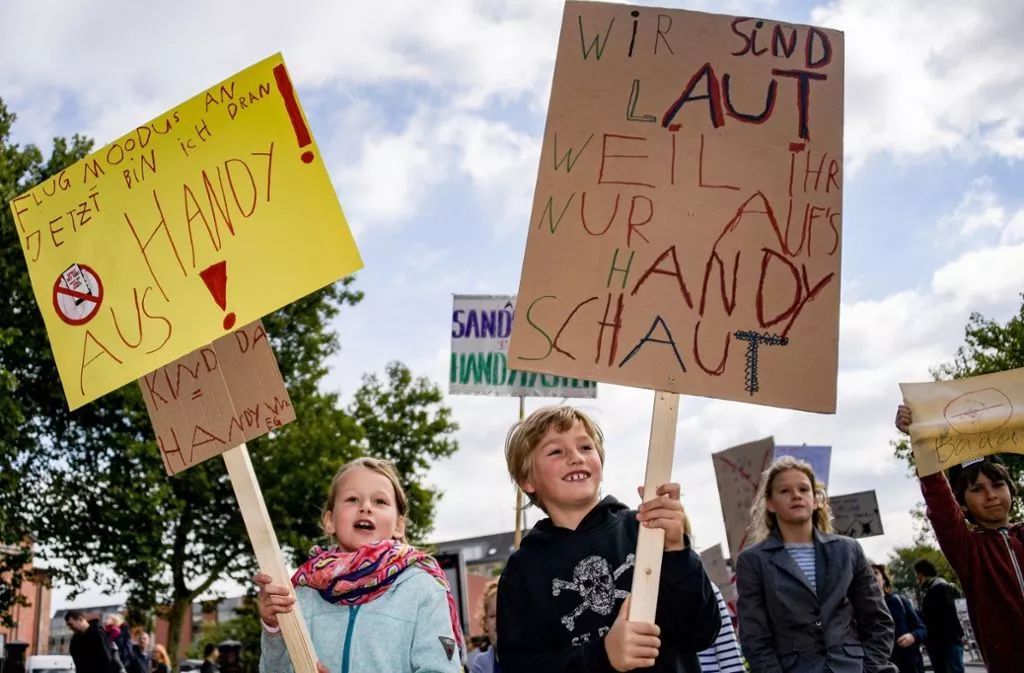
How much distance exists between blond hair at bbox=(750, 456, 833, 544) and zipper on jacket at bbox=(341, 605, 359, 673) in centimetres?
241

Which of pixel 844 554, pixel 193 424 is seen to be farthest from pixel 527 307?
pixel 844 554

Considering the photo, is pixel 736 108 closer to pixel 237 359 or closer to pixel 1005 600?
pixel 237 359

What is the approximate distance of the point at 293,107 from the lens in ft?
13.3

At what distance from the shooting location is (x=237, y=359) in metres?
4.13

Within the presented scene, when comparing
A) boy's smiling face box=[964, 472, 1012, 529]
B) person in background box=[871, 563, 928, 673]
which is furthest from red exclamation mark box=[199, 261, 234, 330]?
person in background box=[871, 563, 928, 673]

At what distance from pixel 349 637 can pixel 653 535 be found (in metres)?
1.23

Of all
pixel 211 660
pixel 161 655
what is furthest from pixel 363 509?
pixel 211 660

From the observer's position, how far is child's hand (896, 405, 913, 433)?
17.3 feet

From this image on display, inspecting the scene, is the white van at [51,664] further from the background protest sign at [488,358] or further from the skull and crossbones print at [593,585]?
the skull and crossbones print at [593,585]

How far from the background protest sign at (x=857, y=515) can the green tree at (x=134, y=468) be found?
579 inches

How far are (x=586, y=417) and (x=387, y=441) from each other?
27.1m

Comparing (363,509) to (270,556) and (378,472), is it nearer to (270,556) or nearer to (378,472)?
(378,472)

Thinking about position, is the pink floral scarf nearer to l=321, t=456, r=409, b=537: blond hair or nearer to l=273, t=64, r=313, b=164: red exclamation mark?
l=321, t=456, r=409, b=537: blond hair

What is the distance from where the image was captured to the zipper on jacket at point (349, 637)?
369 centimetres
